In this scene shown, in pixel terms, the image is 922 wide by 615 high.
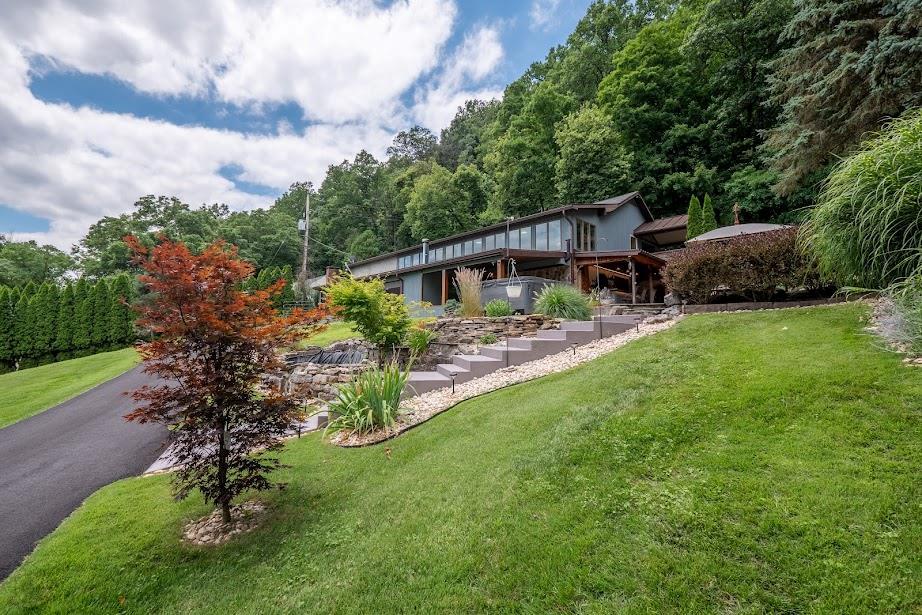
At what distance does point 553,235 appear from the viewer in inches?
695

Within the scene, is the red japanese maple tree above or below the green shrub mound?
below

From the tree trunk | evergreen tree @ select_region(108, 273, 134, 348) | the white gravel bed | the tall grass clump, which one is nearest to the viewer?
the tree trunk

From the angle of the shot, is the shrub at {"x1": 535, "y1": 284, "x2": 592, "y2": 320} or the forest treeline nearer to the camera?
the shrub at {"x1": 535, "y1": 284, "x2": 592, "y2": 320}

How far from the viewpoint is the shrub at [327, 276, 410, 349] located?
8.25 metres

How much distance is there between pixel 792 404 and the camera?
293 cm

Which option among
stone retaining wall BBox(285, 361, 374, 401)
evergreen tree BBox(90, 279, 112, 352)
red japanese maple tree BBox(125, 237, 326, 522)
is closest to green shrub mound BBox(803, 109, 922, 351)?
red japanese maple tree BBox(125, 237, 326, 522)

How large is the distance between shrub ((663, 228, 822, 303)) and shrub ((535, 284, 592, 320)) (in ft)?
6.88

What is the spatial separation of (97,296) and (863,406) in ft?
92.9

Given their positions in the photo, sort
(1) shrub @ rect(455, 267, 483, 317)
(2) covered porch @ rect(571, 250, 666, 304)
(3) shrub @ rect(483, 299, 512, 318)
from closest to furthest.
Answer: (3) shrub @ rect(483, 299, 512, 318) → (1) shrub @ rect(455, 267, 483, 317) → (2) covered porch @ rect(571, 250, 666, 304)

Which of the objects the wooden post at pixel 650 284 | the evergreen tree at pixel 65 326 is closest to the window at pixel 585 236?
the wooden post at pixel 650 284

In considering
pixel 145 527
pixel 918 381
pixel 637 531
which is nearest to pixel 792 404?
pixel 918 381

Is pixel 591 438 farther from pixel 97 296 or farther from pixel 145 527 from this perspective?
pixel 97 296

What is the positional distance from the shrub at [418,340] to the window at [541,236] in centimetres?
1036

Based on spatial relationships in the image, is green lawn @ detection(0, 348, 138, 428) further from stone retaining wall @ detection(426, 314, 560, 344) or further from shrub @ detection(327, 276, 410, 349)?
stone retaining wall @ detection(426, 314, 560, 344)
